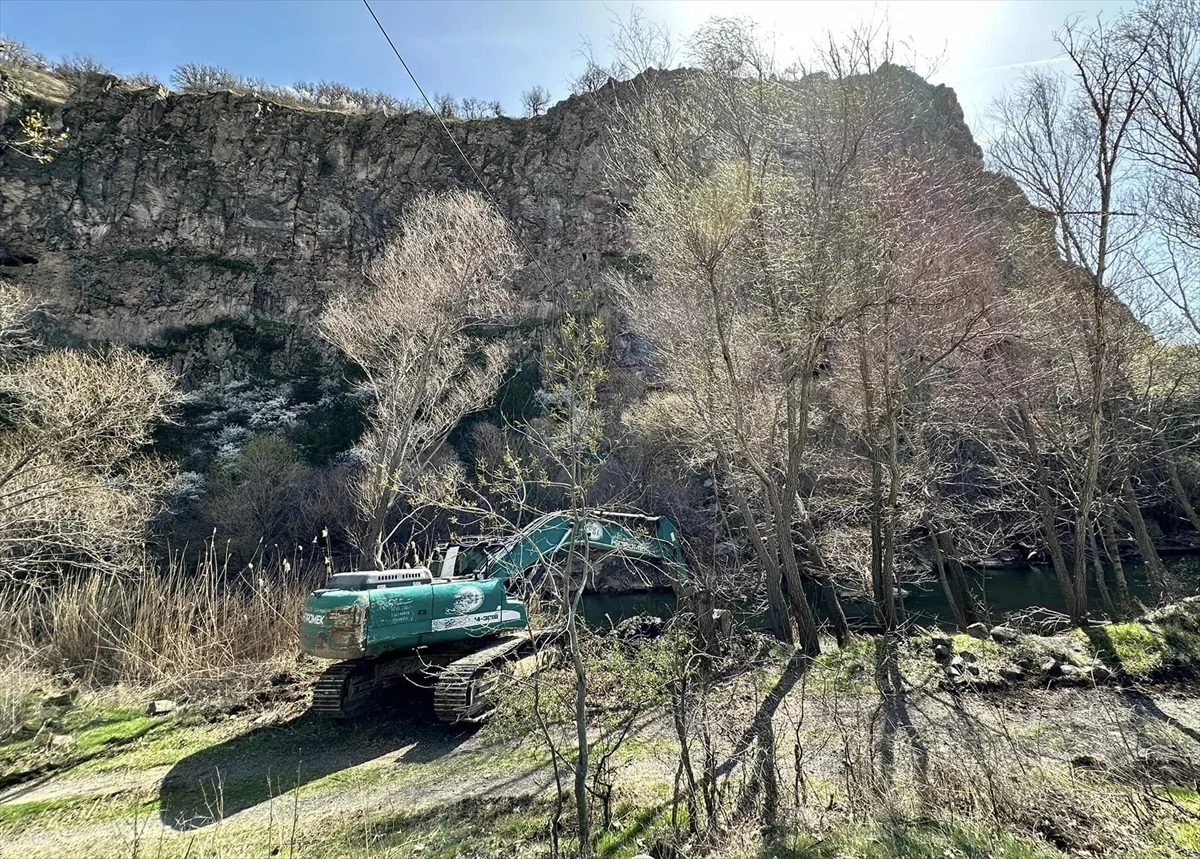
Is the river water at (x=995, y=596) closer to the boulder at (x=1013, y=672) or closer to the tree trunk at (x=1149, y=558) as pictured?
the tree trunk at (x=1149, y=558)

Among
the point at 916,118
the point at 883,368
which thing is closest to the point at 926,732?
the point at 883,368

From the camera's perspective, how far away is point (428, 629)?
685 cm

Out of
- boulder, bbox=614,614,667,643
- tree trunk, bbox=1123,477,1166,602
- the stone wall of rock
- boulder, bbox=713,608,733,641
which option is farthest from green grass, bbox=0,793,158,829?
the stone wall of rock

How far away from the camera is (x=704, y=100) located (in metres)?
8.23

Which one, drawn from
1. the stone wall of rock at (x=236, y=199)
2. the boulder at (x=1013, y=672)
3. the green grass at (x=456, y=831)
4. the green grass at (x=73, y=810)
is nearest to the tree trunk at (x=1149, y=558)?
the boulder at (x=1013, y=672)

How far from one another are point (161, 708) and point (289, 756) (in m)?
2.52

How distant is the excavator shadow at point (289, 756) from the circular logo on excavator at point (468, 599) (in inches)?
49.8

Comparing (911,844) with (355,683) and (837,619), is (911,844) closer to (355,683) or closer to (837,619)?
(355,683)

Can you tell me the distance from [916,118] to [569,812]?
1058cm

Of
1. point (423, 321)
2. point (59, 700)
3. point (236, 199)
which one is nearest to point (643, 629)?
point (59, 700)

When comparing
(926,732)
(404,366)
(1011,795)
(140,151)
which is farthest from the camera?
(140,151)

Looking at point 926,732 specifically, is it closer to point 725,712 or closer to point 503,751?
point 725,712

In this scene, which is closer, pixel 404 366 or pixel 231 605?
pixel 231 605

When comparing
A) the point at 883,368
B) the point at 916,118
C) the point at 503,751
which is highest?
the point at 916,118
